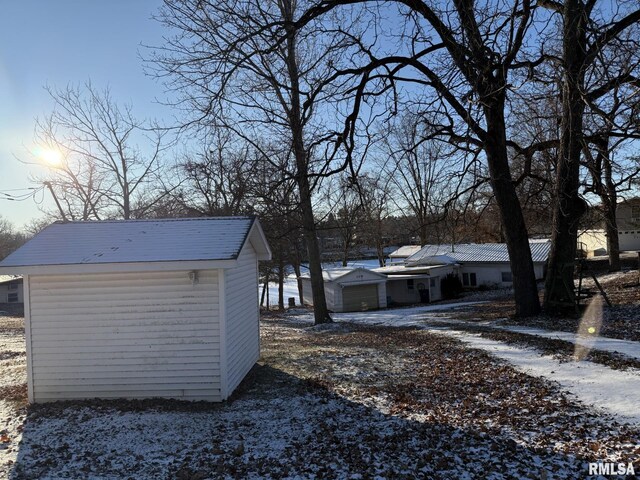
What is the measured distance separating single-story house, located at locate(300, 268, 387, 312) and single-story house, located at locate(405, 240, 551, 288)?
7.18 metres

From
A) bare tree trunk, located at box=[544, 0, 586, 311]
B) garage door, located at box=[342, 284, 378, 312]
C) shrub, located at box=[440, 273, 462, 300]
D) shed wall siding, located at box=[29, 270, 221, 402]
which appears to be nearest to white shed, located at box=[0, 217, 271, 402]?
shed wall siding, located at box=[29, 270, 221, 402]

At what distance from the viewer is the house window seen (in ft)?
128

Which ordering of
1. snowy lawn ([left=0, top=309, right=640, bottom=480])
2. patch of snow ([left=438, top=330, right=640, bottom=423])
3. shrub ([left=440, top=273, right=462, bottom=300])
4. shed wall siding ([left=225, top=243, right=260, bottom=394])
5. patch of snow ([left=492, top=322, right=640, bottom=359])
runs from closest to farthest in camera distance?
snowy lawn ([left=0, top=309, right=640, bottom=480])
patch of snow ([left=438, top=330, right=640, bottom=423])
shed wall siding ([left=225, top=243, right=260, bottom=394])
patch of snow ([left=492, top=322, right=640, bottom=359])
shrub ([left=440, top=273, right=462, bottom=300])

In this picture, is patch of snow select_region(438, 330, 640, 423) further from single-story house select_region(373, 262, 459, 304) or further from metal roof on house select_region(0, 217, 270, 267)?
single-story house select_region(373, 262, 459, 304)

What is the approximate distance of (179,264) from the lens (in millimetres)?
7254

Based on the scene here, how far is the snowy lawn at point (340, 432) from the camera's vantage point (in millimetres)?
4828

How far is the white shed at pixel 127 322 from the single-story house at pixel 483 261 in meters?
32.8

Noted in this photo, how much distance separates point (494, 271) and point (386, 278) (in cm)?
1004

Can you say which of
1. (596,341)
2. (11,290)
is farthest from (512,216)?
(11,290)

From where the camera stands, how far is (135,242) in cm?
804

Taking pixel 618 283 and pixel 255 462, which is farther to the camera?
pixel 618 283

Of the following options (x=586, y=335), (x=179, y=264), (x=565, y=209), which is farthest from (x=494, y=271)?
(x=179, y=264)

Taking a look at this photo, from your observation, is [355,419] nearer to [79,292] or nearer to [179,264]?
[179,264]

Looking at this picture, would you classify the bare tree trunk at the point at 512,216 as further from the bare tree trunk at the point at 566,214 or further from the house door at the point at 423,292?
the house door at the point at 423,292
